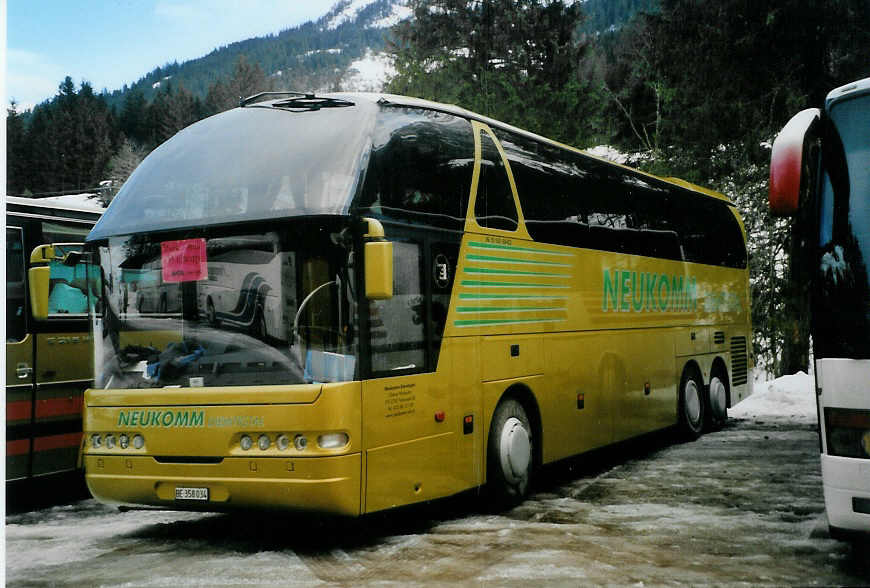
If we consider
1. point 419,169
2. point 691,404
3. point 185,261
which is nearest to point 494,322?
point 419,169

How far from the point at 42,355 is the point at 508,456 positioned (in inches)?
184

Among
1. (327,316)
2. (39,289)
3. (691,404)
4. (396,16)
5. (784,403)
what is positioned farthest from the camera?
(396,16)

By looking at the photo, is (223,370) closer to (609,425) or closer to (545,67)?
(609,425)

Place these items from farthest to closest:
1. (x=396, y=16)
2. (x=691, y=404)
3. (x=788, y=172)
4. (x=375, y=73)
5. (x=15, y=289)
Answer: (x=396, y=16) → (x=375, y=73) → (x=691, y=404) → (x=15, y=289) → (x=788, y=172)

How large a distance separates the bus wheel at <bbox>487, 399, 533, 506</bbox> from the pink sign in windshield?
3057 mm

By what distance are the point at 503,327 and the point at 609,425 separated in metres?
2.85

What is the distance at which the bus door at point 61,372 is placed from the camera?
32.2ft

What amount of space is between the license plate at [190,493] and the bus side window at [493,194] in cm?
338

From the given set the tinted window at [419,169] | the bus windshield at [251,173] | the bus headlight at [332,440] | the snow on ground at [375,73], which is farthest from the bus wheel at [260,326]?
the snow on ground at [375,73]

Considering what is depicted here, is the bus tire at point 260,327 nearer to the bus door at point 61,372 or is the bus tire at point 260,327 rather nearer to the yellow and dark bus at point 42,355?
the yellow and dark bus at point 42,355

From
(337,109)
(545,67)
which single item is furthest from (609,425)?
(545,67)

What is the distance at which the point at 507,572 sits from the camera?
259 inches

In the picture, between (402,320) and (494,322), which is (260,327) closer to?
(402,320)

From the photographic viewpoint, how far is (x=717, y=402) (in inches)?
607
